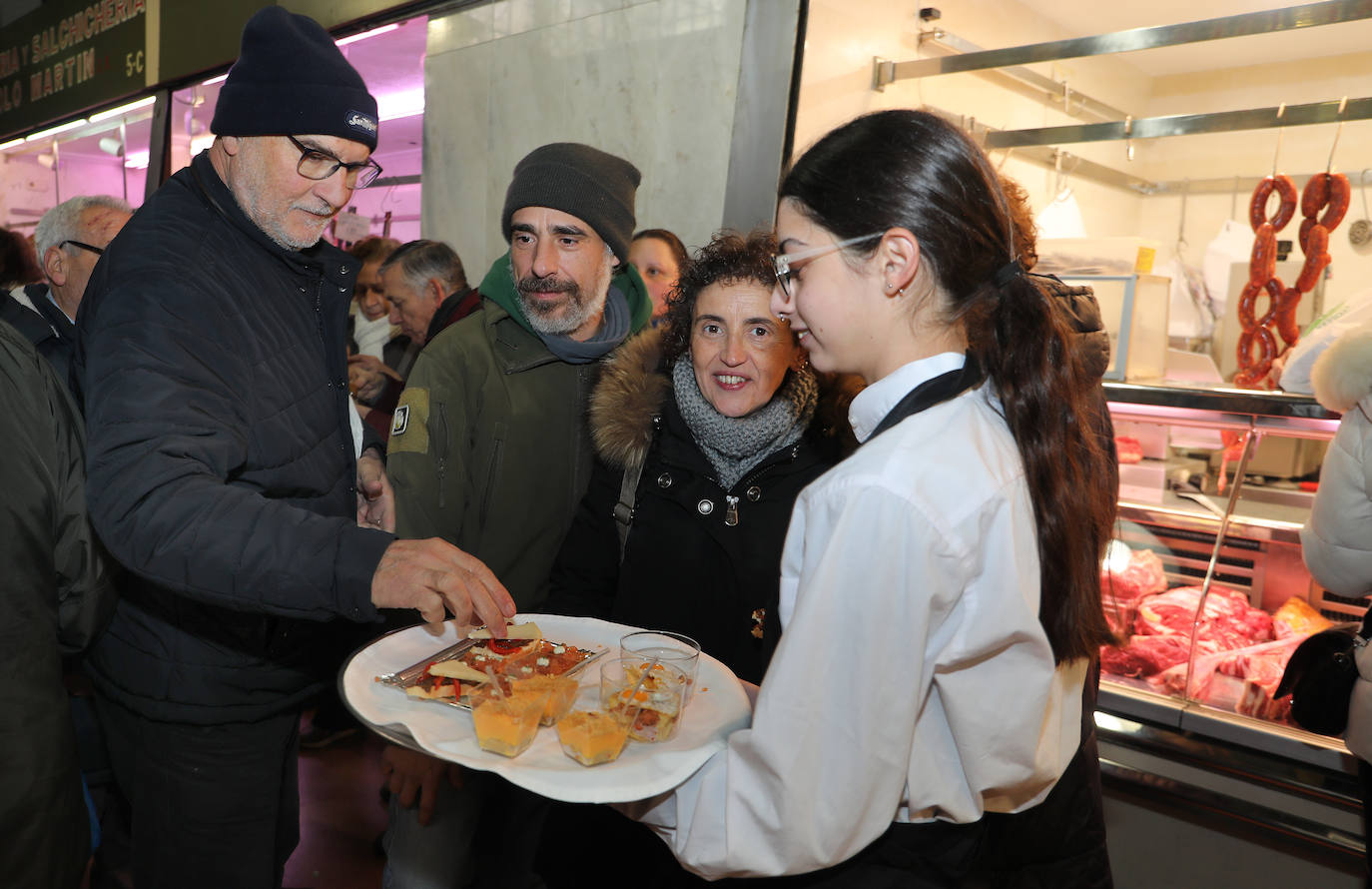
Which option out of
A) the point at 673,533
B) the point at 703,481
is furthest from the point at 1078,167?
the point at 673,533

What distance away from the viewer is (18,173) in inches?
433

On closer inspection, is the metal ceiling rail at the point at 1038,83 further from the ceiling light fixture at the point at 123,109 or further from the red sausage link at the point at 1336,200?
the ceiling light fixture at the point at 123,109

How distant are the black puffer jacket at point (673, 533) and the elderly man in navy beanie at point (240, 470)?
633 millimetres

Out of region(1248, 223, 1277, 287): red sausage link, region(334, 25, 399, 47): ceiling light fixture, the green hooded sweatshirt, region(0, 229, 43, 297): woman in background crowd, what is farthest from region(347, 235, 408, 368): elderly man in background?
region(1248, 223, 1277, 287): red sausage link

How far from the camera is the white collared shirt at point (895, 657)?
1.13m

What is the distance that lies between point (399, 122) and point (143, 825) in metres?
7.76

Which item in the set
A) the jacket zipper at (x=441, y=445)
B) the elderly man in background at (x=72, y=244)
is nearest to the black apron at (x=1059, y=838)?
the jacket zipper at (x=441, y=445)

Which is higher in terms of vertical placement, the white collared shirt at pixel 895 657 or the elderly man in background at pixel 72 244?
the elderly man in background at pixel 72 244

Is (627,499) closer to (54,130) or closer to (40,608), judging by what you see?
(40,608)

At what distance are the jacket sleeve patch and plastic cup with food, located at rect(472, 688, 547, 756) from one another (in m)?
1.10

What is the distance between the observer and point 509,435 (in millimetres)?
2502

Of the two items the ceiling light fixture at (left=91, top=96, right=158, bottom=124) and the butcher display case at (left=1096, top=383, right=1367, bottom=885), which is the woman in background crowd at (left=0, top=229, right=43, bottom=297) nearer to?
the ceiling light fixture at (left=91, top=96, right=158, bottom=124)

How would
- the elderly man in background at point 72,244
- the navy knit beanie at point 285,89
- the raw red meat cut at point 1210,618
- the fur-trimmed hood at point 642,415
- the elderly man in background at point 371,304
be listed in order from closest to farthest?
the navy knit beanie at point 285,89
the fur-trimmed hood at point 642,415
the raw red meat cut at point 1210,618
the elderly man in background at point 72,244
the elderly man in background at point 371,304

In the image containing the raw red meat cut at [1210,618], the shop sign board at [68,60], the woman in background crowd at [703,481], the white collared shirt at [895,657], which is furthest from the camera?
the shop sign board at [68,60]
